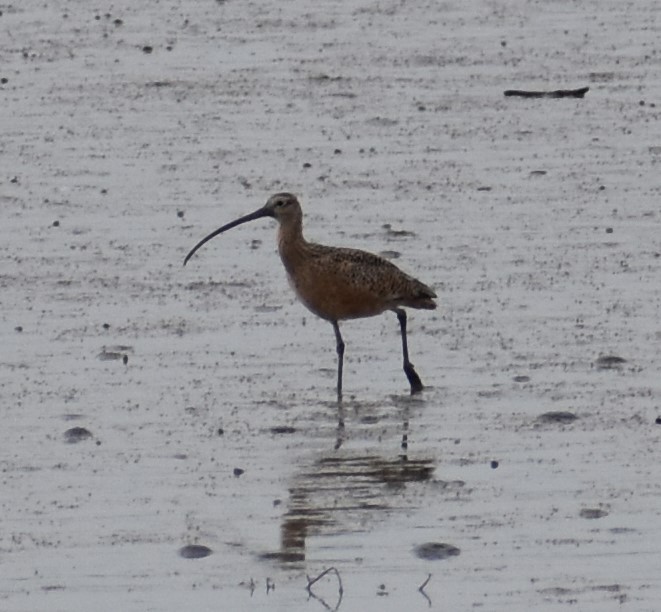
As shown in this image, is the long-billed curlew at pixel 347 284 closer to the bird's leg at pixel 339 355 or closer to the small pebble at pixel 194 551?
the bird's leg at pixel 339 355

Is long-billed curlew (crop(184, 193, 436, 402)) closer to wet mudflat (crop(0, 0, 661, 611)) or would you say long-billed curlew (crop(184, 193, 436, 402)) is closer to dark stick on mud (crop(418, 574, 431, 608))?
wet mudflat (crop(0, 0, 661, 611))

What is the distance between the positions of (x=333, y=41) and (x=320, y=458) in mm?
12006

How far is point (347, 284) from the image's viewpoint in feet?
40.4

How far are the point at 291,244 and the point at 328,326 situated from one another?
2.59 feet

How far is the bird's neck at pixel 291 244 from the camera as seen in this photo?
12.6 meters

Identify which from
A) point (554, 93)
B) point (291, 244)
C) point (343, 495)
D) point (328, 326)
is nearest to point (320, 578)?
point (343, 495)

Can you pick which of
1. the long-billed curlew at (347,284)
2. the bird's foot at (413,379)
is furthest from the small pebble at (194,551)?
the long-billed curlew at (347,284)

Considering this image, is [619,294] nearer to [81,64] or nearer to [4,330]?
[4,330]

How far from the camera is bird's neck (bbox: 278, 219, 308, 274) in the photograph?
1259 centimetres

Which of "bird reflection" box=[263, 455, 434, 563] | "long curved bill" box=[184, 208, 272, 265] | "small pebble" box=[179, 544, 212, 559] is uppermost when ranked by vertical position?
"long curved bill" box=[184, 208, 272, 265]

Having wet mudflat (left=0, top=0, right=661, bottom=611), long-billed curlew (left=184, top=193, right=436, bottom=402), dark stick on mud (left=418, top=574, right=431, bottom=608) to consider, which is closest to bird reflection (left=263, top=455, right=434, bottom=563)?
wet mudflat (left=0, top=0, right=661, bottom=611)

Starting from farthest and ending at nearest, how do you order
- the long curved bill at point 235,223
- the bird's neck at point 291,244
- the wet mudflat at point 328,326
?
the long curved bill at point 235,223 → the bird's neck at point 291,244 → the wet mudflat at point 328,326

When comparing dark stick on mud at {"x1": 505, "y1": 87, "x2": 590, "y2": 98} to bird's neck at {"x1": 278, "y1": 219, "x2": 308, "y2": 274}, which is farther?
dark stick on mud at {"x1": 505, "y1": 87, "x2": 590, "y2": 98}

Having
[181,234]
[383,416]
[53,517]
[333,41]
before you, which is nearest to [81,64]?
[333,41]
